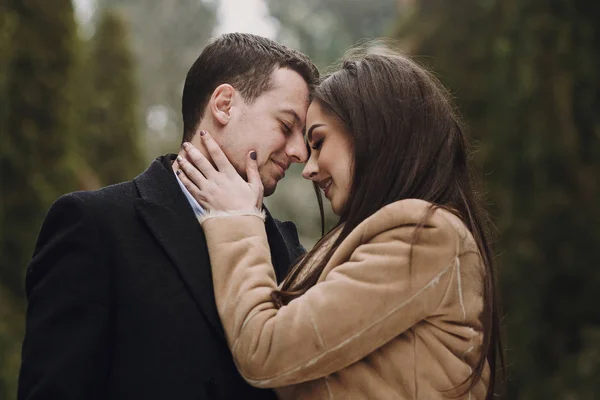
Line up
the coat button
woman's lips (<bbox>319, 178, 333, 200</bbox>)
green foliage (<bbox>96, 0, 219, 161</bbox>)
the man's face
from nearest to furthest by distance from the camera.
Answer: the coat button
woman's lips (<bbox>319, 178, 333, 200</bbox>)
the man's face
green foliage (<bbox>96, 0, 219, 161</bbox>)

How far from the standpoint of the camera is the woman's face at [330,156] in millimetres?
2680

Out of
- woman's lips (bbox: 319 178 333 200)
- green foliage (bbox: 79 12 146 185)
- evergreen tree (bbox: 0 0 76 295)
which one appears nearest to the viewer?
woman's lips (bbox: 319 178 333 200)

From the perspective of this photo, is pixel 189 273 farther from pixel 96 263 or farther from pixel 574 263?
pixel 574 263

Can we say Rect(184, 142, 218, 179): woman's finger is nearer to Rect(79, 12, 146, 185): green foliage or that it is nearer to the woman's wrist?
the woman's wrist

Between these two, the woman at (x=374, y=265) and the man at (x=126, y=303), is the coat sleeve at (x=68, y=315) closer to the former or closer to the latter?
the man at (x=126, y=303)

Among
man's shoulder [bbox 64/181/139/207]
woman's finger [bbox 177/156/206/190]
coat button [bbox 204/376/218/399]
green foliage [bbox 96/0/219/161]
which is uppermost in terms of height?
green foliage [bbox 96/0/219/161]

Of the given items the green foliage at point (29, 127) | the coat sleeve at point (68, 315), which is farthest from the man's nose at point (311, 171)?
the green foliage at point (29, 127)

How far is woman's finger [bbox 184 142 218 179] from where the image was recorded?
2.82 metres

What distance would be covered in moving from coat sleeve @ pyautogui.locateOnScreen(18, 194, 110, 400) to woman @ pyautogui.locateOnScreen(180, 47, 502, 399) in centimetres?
36

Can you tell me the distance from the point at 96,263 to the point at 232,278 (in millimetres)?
403

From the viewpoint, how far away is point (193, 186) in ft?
9.17

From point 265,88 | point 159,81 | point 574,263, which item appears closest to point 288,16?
Answer: point 159,81

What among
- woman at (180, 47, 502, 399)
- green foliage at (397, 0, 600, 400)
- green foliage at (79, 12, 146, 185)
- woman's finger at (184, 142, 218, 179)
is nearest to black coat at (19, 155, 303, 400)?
woman at (180, 47, 502, 399)

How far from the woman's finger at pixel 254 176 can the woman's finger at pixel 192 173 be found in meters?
0.16
